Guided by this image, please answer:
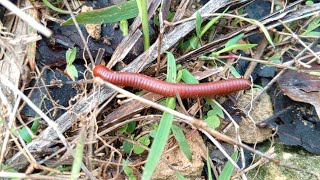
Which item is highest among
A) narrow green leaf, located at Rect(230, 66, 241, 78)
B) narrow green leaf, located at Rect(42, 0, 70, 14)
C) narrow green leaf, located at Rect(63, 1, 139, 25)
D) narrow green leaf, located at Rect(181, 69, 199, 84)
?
narrow green leaf, located at Rect(42, 0, 70, 14)

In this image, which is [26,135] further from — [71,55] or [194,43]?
[194,43]

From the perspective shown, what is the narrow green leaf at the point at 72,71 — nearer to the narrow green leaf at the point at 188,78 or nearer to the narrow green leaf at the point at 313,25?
the narrow green leaf at the point at 188,78

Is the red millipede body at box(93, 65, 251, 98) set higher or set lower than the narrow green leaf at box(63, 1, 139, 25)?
lower

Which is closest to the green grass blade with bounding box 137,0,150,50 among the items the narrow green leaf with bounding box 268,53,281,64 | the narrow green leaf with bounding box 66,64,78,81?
the narrow green leaf with bounding box 66,64,78,81

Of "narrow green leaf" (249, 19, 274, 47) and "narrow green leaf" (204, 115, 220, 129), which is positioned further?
"narrow green leaf" (249, 19, 274, 47)

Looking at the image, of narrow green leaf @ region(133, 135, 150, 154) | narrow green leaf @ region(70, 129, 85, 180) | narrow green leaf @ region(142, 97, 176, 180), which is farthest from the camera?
narrow green leaf @ region(133, 135, 150, 154)

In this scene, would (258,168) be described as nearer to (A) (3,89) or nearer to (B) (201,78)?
(B) (201,78)

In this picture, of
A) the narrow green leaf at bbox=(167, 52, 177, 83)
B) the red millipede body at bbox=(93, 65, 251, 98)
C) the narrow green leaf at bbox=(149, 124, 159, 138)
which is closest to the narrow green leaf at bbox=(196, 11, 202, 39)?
the narrow green leaf at bbox=(167, 52, 177, 83)

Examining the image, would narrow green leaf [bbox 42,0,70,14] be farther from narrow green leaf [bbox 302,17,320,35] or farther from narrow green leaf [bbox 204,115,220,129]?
narrow green leaf [bbox 302,17,320,35]

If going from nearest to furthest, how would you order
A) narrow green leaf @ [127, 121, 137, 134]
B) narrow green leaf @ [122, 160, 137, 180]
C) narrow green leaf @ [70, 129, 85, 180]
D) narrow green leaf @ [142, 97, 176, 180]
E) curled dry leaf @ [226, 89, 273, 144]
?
1. narrow green leaf @ [70, 129, 85, 180]
2. narrow green leaf @ [142, 97, 176, 180]
3. narrow green leaf @ [122, 160, 137, 180]
4. narrow green leaf @ [127, 121, 137, 134]
5. curled dry leaf @ [226, 89, 273, 144]

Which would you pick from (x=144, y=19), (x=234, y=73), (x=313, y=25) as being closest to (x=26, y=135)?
(x=144, y=19)
